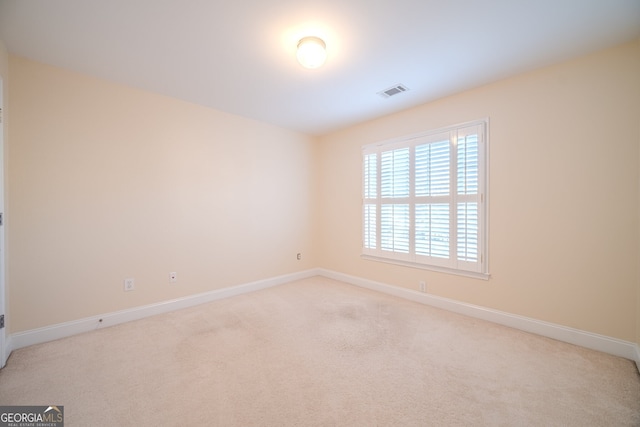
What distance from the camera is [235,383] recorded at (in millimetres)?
1726

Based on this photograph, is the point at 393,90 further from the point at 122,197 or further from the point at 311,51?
the point at 122,197

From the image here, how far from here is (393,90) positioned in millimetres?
2850

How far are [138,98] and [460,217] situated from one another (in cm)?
394

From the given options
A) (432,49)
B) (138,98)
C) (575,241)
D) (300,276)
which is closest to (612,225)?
(575,241)

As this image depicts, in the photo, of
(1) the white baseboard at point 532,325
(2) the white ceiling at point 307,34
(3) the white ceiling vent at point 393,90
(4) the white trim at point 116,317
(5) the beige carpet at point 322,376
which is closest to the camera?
(5) the beige carpet at point 322,376

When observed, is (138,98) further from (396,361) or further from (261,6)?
(396,361)

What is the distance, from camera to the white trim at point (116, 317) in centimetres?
220

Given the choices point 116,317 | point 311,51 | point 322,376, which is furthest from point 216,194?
point 322,376

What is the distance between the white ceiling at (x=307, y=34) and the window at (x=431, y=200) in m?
0.67

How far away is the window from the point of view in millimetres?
2793

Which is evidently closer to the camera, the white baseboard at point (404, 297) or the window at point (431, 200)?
the white baseboard at point (404, 297)

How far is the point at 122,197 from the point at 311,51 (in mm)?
2478

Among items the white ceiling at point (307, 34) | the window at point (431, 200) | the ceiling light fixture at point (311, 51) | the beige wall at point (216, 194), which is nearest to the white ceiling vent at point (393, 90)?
the white ceiling at point (307, 34)

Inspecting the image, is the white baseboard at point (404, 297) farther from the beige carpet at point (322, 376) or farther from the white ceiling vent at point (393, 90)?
the white ceiling vent at point (393, 90)
